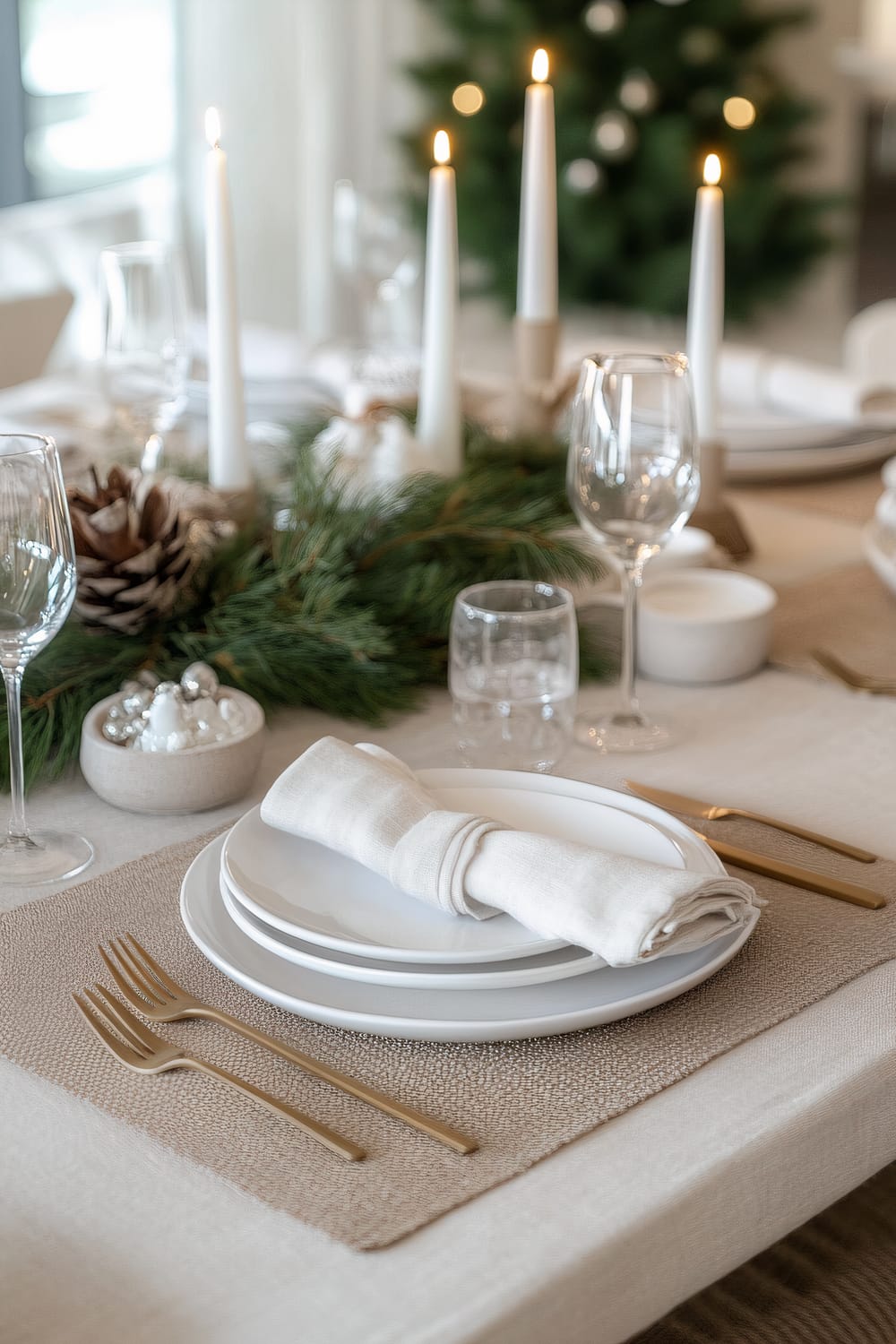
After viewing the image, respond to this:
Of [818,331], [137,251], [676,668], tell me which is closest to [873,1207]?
[676,668]

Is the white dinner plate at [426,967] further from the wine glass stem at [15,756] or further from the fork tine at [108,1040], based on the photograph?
the wine glass stem at [15,756]

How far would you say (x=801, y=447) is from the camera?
1486 mm

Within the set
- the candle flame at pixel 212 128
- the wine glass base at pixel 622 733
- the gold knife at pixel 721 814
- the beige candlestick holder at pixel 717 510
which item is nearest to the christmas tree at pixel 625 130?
the beige candlestick holder at pixel 717 510

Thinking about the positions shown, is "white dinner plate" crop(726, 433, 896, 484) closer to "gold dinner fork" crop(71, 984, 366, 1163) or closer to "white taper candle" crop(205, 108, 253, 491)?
"white taper candle" crop(205, 108, 253, 491)

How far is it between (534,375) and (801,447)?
34cm

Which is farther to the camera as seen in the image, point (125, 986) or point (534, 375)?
point (534, 375)

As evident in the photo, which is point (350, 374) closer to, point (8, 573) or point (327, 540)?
point (327, 540)

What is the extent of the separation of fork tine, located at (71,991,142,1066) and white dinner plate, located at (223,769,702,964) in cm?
8

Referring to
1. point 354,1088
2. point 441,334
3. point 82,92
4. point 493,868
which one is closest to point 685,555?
point 441,334

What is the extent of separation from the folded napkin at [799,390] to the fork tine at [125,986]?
3.44 ft

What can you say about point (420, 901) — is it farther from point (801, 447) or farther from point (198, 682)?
point (801, 447)

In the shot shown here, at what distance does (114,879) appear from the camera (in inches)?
29.0

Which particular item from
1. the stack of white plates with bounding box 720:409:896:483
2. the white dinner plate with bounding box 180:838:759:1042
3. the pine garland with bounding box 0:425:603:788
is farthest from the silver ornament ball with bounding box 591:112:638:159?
the white dinner plate with bounding box 180:838:759:1042

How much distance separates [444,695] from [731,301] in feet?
11.2
